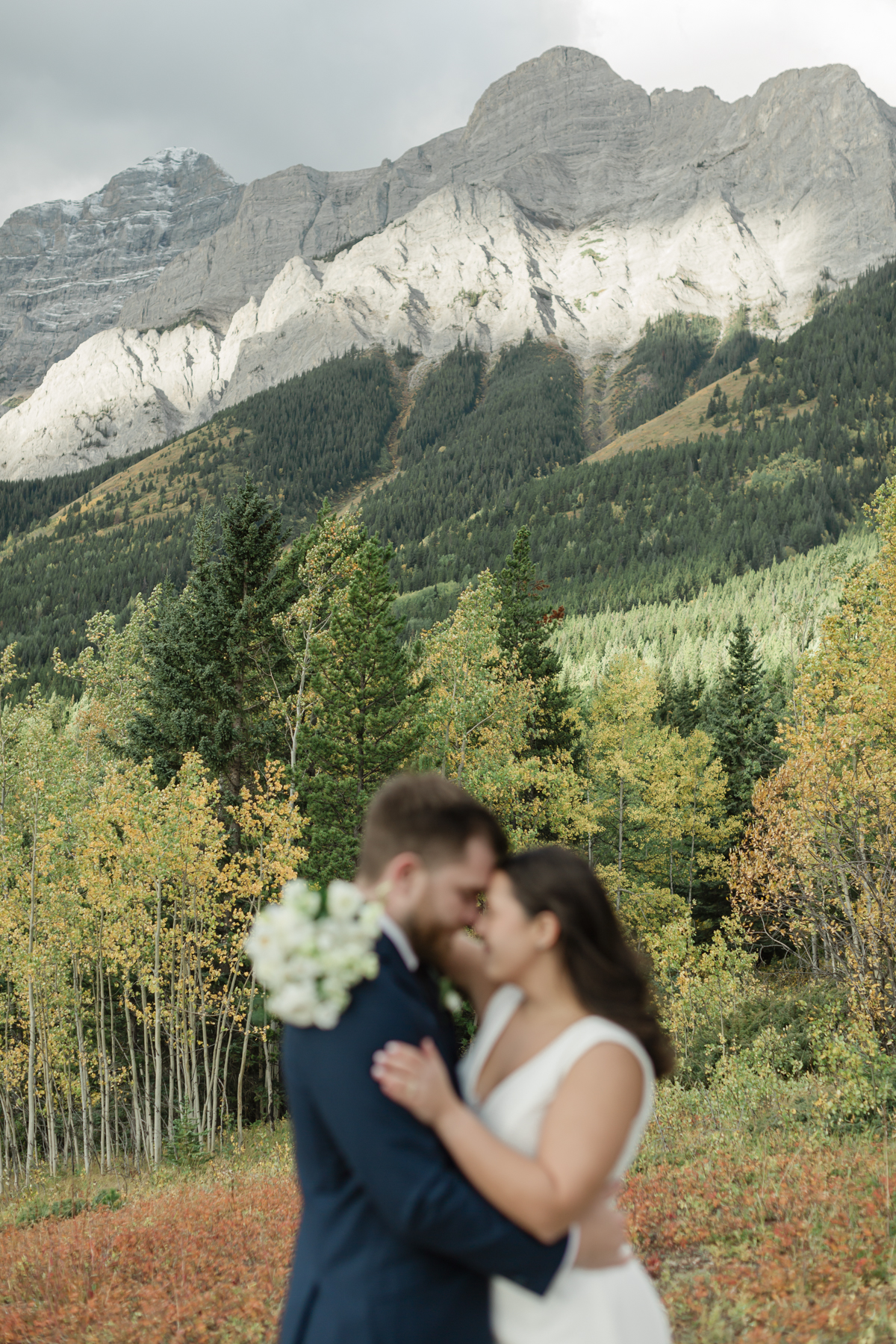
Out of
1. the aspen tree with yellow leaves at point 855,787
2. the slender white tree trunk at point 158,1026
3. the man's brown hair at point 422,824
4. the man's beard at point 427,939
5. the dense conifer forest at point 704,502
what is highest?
the dense conifer forest at point 704,502

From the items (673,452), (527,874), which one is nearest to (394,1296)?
(527,874)

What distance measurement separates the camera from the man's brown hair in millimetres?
2312

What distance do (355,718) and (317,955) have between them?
22.7m

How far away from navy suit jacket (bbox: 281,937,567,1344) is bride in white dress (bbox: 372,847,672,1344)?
0.19 ft

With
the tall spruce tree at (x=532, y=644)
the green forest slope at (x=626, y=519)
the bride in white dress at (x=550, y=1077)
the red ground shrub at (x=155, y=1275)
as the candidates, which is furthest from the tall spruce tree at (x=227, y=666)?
the green forest slope at (x=626, y=519)

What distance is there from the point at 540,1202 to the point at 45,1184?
77.2 ft

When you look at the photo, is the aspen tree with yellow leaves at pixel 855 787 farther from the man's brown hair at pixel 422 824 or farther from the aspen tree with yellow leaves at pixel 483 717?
the man's brown hair at pixel 422 824

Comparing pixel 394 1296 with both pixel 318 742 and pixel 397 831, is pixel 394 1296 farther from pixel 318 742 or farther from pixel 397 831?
pixel 318 742

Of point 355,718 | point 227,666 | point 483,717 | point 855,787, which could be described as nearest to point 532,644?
point 483,717

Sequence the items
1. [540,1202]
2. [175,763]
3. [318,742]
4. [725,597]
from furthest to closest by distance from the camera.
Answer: [725,597] → [175,763] → [318,742] → [540,1202]

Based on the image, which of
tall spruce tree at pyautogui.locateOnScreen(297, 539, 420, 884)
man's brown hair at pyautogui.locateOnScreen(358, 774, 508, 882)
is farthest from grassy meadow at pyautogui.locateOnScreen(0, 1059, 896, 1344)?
tall spruce tree at pyautogui.locateOnScreen(297, 539, 420, 884)

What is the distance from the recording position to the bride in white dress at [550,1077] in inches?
79.6

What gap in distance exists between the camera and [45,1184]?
2034 cm

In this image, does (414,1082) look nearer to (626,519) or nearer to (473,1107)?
(473,1107)
